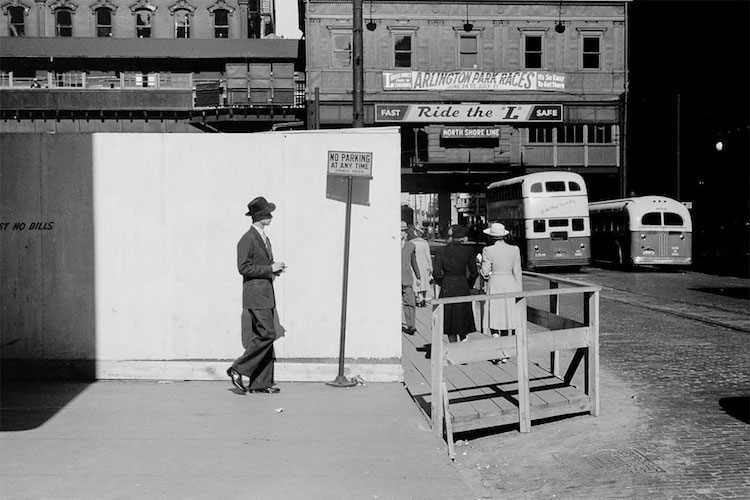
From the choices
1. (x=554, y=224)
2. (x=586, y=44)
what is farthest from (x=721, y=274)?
(x=586, y=44)

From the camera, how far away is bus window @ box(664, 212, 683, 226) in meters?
32.6

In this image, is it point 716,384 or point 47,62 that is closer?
point 716,384

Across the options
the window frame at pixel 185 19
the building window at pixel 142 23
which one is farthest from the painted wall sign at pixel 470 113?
the building window at pixel 142 23

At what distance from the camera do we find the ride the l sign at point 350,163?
27.4 ft

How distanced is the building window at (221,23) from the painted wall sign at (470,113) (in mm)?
13500

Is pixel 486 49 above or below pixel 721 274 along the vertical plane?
above

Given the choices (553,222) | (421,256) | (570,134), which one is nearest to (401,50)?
(570,134)

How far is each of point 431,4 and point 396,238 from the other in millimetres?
38855

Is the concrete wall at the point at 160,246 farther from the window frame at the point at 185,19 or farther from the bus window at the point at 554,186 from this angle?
the window frame at the point at 185,19

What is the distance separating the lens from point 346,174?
835 centimetres

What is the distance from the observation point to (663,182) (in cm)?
4725

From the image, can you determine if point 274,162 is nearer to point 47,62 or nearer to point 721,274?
point 721,274

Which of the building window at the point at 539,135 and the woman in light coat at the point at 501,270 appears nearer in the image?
the woman in light coat at the point at 501,270

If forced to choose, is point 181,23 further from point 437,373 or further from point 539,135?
point 437,373
